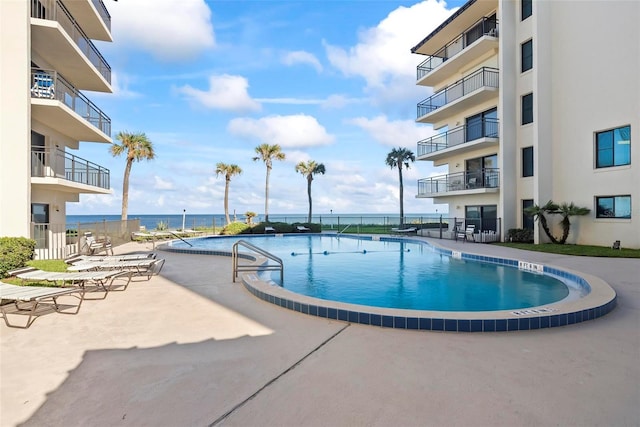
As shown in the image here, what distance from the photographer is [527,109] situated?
17062 millimetres

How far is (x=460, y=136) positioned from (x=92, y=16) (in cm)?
1939

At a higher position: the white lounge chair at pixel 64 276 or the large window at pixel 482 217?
the large window at pixel 482 217

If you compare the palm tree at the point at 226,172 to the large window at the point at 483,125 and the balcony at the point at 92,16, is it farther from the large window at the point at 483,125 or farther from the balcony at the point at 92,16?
the large window at the point at 483,125

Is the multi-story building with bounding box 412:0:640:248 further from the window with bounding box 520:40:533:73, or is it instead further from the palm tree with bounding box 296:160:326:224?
the palm tree with bounding box 296:160:326:224

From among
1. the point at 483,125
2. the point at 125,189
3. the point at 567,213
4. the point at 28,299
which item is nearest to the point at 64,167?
the point at 28,299

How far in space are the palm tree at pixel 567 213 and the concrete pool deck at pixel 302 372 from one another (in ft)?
35.1

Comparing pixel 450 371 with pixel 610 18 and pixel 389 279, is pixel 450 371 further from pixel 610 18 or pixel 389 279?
pixel 610 18

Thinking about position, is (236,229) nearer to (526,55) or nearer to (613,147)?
(526,55)

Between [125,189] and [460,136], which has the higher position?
[460,136]

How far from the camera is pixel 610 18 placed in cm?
1391

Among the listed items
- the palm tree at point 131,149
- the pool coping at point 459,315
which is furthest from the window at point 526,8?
the palm tree at point 131,149

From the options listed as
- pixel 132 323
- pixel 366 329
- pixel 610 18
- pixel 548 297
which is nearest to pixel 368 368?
pixel 366 329

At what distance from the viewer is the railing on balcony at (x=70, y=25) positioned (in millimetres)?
11828

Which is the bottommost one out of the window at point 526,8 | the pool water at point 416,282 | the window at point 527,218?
the pool water at point 416,282
